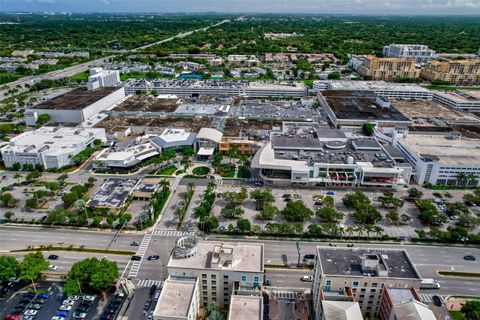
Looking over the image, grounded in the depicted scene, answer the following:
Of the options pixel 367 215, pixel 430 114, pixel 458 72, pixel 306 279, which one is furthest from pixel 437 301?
pixel 458 72

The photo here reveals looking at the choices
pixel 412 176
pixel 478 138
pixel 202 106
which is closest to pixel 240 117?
pixel 202 106

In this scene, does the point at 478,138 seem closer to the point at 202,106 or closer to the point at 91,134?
the point at 202,106

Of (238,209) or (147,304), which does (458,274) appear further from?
(147,304)

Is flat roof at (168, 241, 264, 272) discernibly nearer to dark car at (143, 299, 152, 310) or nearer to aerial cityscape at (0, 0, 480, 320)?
aerial cityscape at (0, 0, 480, 320)

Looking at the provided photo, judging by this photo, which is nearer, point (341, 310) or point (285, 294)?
point (341, 310)

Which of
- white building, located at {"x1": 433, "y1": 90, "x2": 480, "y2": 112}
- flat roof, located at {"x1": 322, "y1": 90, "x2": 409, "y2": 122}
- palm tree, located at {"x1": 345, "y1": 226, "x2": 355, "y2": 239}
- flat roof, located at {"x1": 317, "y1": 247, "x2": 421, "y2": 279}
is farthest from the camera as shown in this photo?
white building, located at {"x1": 433, "y1": 90, "x2": 480, "y2": 112}

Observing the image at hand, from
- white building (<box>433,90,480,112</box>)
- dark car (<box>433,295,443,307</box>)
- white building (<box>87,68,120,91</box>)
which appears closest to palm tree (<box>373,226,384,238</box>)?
dark car (<box>433,295,443,307</box>)
